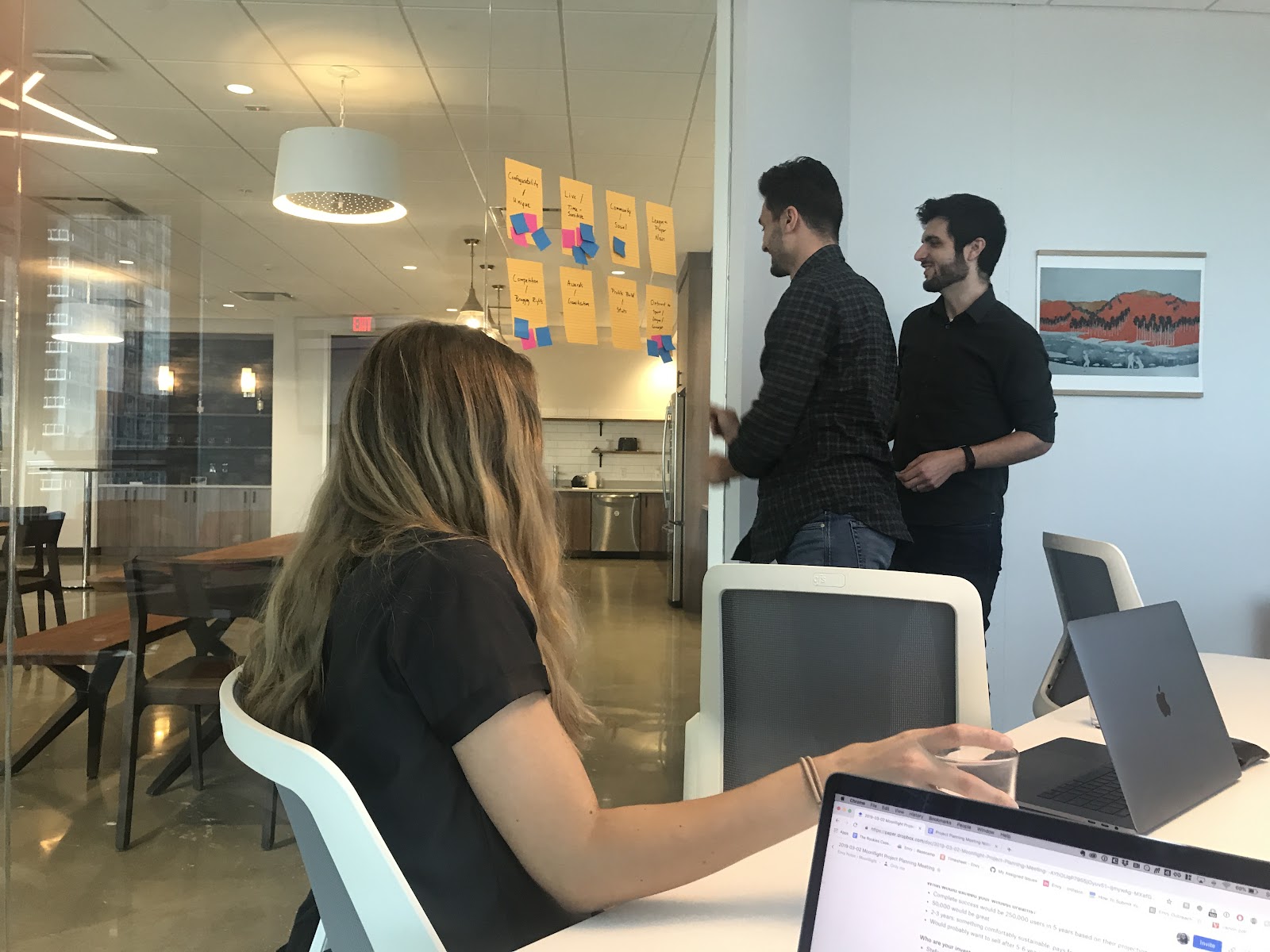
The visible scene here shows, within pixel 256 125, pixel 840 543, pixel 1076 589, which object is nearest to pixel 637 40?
pixel 256 125

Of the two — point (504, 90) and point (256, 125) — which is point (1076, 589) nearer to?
point (504, 90)

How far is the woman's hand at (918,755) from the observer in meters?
0.72

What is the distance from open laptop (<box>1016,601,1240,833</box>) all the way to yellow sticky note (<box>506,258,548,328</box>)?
1895mm

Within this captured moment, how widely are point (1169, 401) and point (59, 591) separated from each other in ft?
11.4

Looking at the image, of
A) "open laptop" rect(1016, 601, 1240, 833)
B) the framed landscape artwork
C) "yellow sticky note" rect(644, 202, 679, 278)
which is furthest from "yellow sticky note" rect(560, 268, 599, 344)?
"open laptop" rect(1016, 601, 1240, 833)

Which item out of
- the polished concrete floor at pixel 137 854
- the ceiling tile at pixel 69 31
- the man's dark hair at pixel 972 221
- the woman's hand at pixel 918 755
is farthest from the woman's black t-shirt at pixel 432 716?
the man's dark hair at pixel 972 221

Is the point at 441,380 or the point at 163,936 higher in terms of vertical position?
the point at 441,380

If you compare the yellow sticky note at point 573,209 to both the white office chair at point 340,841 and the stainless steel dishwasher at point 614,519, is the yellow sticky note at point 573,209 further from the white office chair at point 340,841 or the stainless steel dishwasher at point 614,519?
the white office chair at point 340,841

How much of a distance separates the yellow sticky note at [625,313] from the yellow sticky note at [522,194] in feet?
0.98

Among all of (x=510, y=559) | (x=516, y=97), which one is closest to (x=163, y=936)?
(x=510, y=559)

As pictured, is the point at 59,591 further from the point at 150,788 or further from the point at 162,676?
the point at 150,788

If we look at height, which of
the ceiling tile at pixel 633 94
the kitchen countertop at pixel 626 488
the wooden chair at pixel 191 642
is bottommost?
the wooden chair at pixel 191 642

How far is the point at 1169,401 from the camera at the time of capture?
3.29 metres

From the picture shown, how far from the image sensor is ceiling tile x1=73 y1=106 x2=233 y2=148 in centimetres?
224
